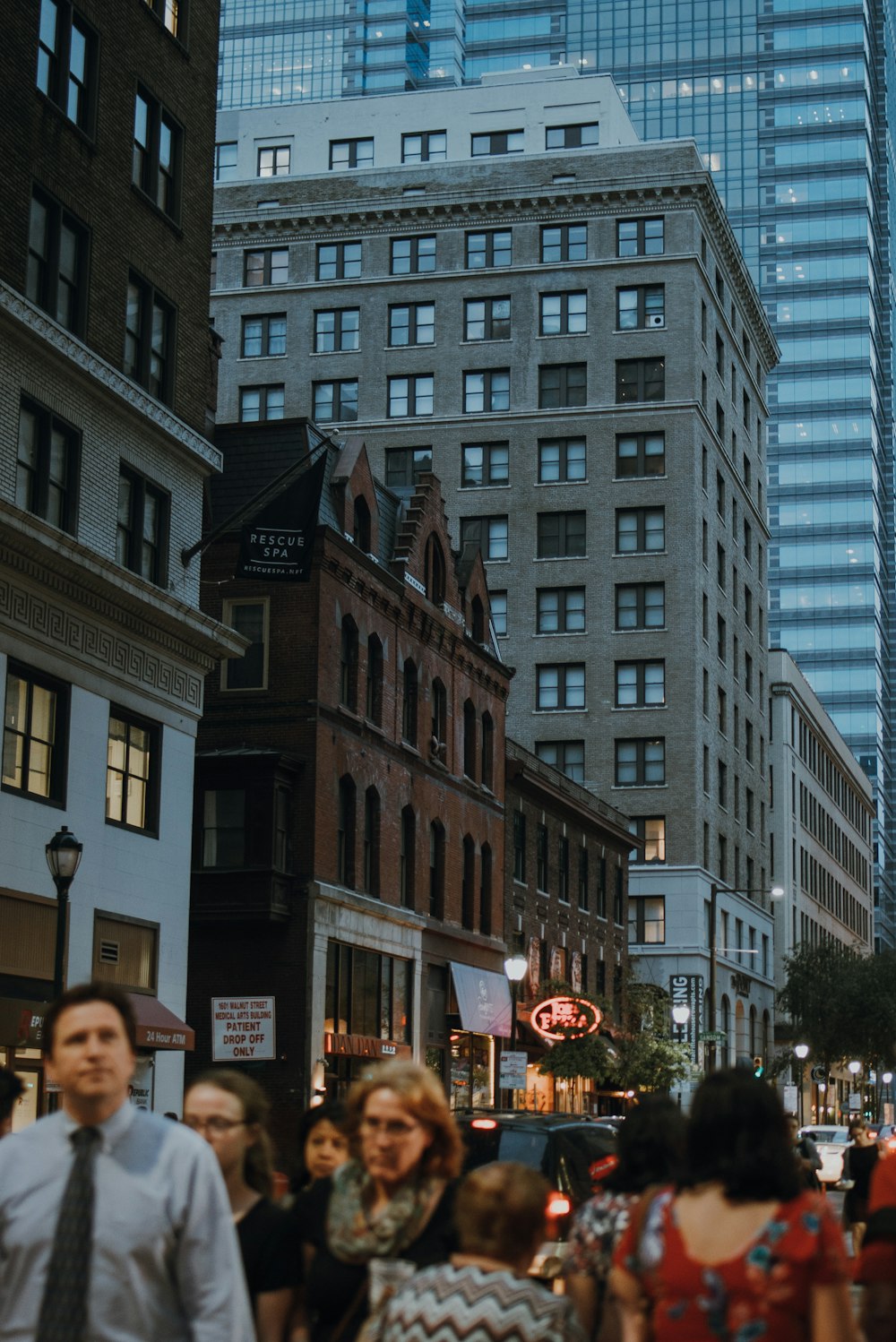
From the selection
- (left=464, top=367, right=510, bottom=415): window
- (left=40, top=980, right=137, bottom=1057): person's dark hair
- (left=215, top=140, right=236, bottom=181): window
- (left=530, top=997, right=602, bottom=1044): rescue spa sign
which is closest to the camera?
(left=40, top=980, right=137, bottom=1057): person's dark hair

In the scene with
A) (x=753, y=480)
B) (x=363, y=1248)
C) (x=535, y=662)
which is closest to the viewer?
(x=363, y=1248)

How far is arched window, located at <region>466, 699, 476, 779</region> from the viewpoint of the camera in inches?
2092

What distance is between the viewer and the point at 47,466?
30.6 m

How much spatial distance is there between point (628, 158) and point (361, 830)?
4781 centimetres

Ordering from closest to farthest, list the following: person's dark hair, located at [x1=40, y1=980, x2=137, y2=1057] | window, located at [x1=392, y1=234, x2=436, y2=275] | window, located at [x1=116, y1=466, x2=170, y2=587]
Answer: person's dark hair, located at [x1=40, y1=980, x2=137, y2=1057] → window, located at [x1=116, y1=466, x2=170, y2=587] → window, located at [x1=392, y1=234, x2=436, y2=275]

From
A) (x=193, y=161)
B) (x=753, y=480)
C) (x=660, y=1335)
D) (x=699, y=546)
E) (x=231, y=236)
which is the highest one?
(x=231, y=236)

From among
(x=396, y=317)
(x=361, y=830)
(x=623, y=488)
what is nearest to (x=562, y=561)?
(x=623, y=488)

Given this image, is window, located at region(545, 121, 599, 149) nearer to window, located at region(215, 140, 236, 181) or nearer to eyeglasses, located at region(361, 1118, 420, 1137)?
window, located at region(215, 140, 236, 181)

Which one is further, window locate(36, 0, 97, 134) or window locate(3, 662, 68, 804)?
window locate(36, 0, 97, 134)

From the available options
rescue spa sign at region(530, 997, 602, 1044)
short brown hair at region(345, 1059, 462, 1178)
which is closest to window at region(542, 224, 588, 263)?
rescue spa sign at region(530, 997, 602, 1044)

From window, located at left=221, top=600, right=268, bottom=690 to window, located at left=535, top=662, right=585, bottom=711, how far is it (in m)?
38.7

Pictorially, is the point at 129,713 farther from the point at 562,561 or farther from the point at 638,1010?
the point at 562,561

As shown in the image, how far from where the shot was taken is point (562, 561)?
81.3m

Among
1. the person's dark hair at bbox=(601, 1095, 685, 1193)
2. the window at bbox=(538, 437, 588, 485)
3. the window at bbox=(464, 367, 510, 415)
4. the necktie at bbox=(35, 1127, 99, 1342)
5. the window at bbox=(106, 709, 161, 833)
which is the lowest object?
the necktie at bbox=(35, 1127, 99, 1342)
